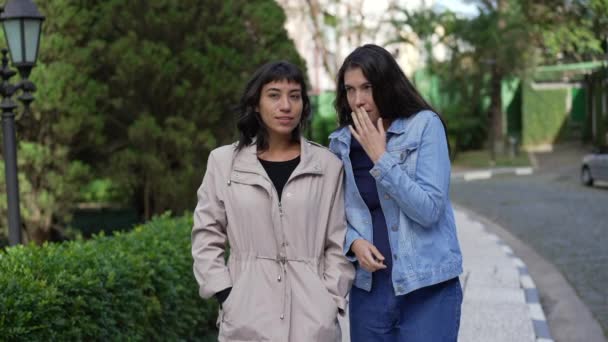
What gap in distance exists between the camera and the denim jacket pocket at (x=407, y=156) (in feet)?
9.78

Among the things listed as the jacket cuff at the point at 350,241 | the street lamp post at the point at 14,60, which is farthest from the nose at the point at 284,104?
the street lamp post at the point at 14,60

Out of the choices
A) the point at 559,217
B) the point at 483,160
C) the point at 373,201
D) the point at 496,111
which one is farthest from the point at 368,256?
the point at 496,111

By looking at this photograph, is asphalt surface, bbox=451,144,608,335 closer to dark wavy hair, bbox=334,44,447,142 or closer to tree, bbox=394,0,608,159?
dark wavy hair, bbox=334,44,447,142

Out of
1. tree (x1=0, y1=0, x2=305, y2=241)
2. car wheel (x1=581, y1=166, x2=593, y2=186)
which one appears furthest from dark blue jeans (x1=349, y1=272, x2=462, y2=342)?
car wheel (x1=581, y1=166, x2=593, y2=186)

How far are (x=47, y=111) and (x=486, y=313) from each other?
6487mm

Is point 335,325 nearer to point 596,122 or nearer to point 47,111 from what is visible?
point 47,111

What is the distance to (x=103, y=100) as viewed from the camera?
37.2 feet

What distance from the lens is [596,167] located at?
2106cm

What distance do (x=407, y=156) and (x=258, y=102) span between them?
59cm

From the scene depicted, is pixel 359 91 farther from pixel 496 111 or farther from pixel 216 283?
pixel 496 111

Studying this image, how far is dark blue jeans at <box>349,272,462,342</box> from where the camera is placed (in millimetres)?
2980

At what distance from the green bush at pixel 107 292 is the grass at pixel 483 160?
2467 centimetres

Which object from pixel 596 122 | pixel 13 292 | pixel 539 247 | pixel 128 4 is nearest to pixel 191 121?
pixel 128 4

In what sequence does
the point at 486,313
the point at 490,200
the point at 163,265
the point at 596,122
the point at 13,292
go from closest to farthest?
the point at 13,292 < the point at 163,265 < the point at 486,313 < the point at 490,200 < the point at 596,122
